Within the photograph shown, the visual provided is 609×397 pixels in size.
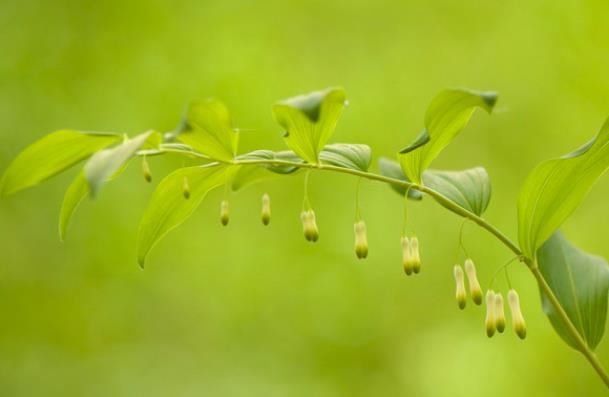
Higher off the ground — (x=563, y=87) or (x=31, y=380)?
(x=563, y=87)

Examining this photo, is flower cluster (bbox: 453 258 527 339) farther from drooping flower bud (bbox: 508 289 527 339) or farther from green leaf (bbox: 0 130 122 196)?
green leaf (bbox: 0 130 122 196)

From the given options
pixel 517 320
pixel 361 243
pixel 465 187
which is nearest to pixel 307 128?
pixel 361 243

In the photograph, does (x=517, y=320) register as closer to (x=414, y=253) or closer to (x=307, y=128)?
(x=414, y=253)

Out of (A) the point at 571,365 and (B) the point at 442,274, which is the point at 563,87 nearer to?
(B) the point at 442,274

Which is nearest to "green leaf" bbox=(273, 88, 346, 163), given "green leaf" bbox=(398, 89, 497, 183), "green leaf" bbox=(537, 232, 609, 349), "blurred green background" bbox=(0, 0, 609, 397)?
"green leaf" bbox=(398, 89, 497, 183)

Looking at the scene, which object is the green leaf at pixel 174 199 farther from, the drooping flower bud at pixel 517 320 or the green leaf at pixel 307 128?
the drooping flower bud at pixel 517 320

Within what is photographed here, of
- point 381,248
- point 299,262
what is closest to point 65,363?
point 299,262

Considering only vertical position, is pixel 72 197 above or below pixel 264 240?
above

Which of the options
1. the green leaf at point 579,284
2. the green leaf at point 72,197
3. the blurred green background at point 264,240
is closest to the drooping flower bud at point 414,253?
the green leaf at point 579,284
